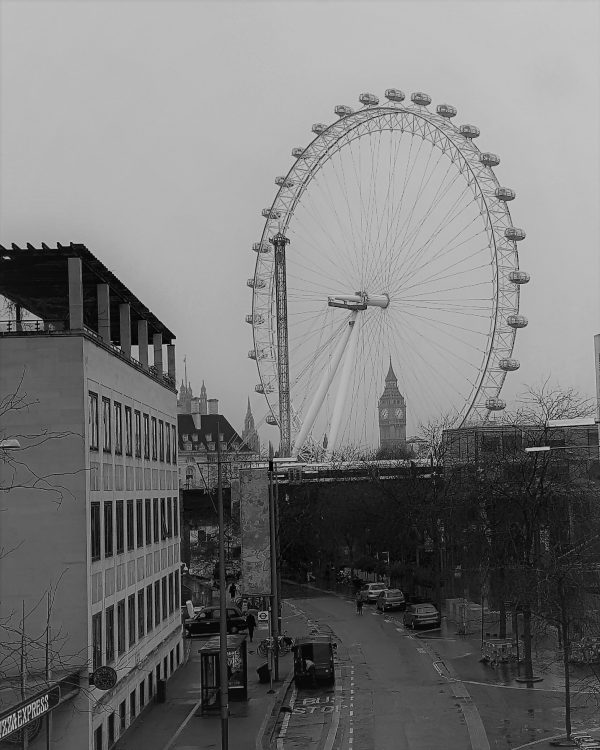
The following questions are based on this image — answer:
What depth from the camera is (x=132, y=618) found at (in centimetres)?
3728

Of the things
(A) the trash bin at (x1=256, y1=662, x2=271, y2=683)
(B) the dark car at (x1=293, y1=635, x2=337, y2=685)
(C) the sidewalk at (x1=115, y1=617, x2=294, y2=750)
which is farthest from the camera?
(A) the trash bin at (x1=256, y1=662, x2=271, y2=683)

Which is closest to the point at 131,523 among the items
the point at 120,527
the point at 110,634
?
the point at 120,527

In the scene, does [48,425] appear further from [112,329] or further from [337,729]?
[112,329]

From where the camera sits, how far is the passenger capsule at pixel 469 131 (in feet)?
215

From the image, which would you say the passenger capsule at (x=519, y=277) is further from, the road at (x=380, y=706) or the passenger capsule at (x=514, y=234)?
the road at (x=380, y=706)

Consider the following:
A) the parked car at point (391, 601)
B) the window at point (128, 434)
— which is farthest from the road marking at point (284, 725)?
the parked car at point (391, 601)

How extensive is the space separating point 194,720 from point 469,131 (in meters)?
40.9

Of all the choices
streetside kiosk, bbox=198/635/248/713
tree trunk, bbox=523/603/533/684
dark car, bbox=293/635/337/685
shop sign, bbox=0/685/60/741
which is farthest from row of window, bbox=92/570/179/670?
tree trunk, bbox=523/603/533/684

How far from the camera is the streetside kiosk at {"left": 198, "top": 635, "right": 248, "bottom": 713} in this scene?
128 ft

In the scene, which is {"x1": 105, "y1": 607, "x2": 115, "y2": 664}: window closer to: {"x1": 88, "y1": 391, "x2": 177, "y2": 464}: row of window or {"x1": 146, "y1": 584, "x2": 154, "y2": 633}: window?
{"x1": 88, "y1": 391, "x2": 177, "y2": 464}: row of window

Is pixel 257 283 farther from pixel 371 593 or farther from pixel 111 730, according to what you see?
pixel 111 730

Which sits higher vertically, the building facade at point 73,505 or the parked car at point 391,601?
the building facade at point 73,505

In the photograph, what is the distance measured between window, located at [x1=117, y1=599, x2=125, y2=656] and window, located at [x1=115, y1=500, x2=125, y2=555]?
1.66 metres

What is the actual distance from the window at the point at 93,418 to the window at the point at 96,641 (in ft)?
15.6
